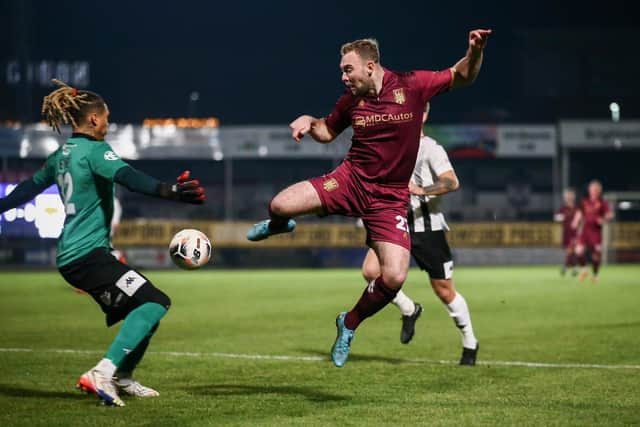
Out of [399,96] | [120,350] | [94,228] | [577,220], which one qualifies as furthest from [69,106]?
[577,220]

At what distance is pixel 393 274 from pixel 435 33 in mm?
62545

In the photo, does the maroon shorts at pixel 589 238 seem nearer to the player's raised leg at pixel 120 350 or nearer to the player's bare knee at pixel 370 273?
the player's bare knee at pixel 370 273

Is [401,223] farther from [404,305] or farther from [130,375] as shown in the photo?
[404,305]

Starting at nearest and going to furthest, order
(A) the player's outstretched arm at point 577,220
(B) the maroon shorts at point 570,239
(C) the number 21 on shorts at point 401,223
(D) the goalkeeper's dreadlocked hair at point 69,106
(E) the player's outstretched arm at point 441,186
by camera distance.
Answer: (D) the goalkeeper's dreadlocked hair at point 69,106 < (C) the number 21 on shorts at point 401,223 < (E) the player's outstretched arm at point 441,186 < (A) the player's outstretched arm at point 577,220 < (B) the maroon shorts at point 570,239

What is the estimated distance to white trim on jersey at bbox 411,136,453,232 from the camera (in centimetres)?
955

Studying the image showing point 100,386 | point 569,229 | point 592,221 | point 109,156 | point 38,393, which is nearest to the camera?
point 100,386

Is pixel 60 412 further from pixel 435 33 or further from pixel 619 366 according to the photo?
pixel 435 33

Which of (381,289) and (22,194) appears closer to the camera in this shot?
(22,194)

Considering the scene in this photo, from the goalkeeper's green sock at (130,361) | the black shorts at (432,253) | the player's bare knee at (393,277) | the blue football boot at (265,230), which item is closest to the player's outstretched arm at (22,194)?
the goalkeeper's green sock at (130,361)

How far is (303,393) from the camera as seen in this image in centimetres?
749

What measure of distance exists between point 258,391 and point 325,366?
1607 mm

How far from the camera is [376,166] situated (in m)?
7.25

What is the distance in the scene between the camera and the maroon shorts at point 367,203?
7.21 metres

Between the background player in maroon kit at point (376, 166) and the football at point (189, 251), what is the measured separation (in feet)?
1.82
